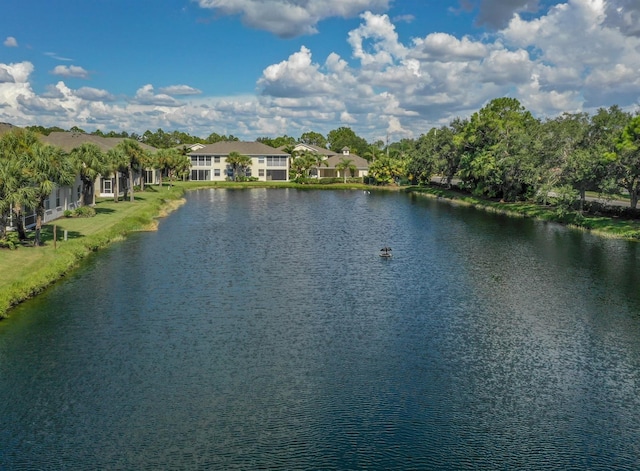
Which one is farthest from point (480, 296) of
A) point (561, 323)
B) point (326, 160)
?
point (326, 160)

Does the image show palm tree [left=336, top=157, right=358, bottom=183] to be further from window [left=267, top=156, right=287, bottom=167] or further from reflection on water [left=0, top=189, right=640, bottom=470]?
reflection on water [left=0, top=189, right=640, bottom=470]

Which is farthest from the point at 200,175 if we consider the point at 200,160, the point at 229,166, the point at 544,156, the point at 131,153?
the point at 544,156

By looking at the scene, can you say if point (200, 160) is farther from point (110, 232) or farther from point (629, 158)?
point (629, 158)

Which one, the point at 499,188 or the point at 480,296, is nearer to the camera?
the point at 480,296

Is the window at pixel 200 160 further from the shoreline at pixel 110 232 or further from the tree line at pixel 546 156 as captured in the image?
the tree line at pixel 546 156

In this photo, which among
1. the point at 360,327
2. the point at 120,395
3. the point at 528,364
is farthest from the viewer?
the point at 360,327

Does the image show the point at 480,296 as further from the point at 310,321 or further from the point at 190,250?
the point at 190,250

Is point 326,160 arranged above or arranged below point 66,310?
above
